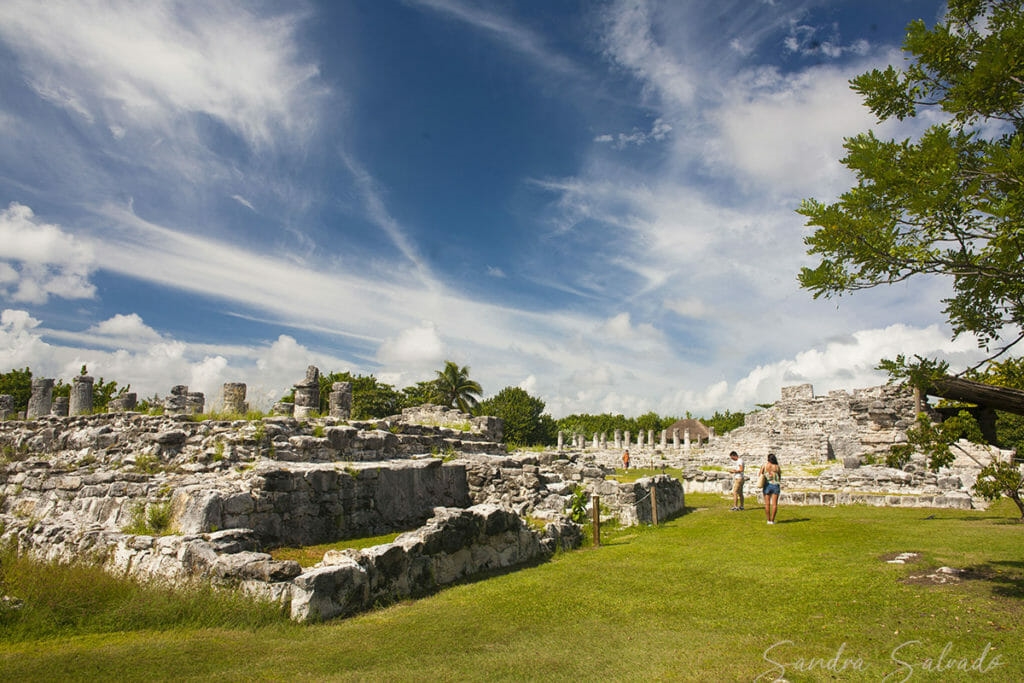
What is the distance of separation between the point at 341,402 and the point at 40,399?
12.0 m

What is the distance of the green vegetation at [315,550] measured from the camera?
350 inches

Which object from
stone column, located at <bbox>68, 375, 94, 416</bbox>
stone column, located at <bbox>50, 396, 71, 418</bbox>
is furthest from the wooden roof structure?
stone column, located at <bbox>50, 396, 71, 418</bbox>

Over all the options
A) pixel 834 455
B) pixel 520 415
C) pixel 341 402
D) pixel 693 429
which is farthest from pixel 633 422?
pixel 341 402

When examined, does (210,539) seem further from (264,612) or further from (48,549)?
(48,549)

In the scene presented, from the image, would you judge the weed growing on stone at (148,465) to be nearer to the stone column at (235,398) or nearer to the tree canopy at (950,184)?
the stone column at (235,398)

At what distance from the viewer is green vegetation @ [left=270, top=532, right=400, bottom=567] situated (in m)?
8.90

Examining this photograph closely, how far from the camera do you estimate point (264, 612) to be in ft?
20.1

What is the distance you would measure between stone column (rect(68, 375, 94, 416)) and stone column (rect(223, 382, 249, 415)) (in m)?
5.78

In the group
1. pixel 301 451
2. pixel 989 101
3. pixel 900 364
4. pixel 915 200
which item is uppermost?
pixel 989 101

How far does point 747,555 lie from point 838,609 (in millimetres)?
3316

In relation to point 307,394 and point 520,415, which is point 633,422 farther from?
point 307,394

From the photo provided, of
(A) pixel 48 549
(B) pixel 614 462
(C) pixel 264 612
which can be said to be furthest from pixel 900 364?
(B) pixel 614 462

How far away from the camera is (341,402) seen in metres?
17.1

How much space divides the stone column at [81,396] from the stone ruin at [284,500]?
3.29 ft
